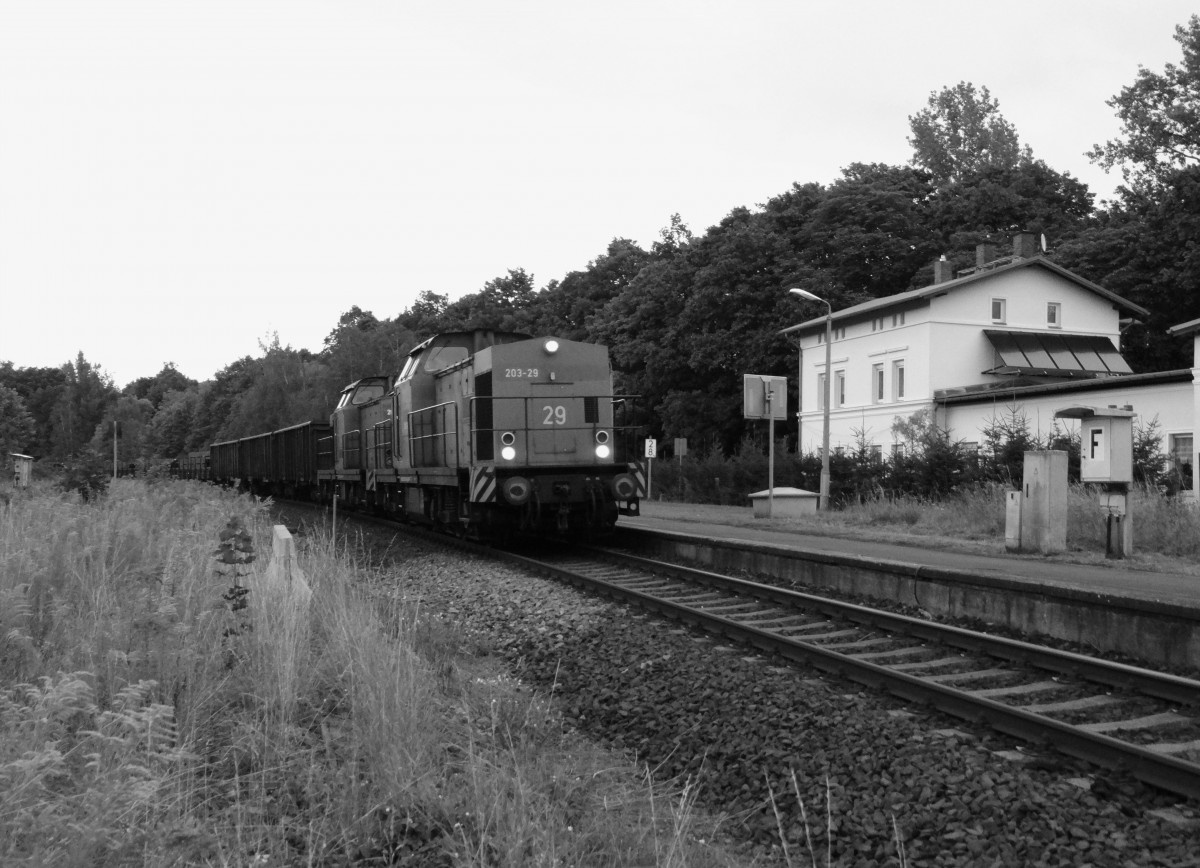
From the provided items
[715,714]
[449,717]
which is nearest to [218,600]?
[449,717]

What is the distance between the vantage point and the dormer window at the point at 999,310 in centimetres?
4291

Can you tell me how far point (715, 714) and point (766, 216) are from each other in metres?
51.6

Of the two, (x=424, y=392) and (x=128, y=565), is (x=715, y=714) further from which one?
(x=424, y=392)

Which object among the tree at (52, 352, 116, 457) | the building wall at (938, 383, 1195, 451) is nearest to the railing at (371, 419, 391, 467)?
the building wall at (938, 383, 1195, 451)

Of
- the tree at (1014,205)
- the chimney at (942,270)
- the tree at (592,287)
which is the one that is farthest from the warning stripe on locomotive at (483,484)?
the tree at (592,287)

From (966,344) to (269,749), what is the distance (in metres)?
40.8

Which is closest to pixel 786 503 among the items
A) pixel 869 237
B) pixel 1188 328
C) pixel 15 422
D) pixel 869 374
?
pixel 1188 328

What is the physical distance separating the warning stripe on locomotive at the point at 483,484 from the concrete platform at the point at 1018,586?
2773 millimetres

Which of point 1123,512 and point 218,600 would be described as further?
point 1123,512

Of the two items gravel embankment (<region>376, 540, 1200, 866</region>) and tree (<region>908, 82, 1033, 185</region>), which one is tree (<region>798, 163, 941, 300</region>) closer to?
tree (<region>908, 82, 1033, 185</region>)

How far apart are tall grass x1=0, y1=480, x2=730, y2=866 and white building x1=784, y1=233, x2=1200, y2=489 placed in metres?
33.7

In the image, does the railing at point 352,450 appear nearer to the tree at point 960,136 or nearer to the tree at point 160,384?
the tree at point 960,136

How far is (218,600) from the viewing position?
6855 mm

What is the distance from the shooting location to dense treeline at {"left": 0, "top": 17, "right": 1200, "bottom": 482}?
150ft
